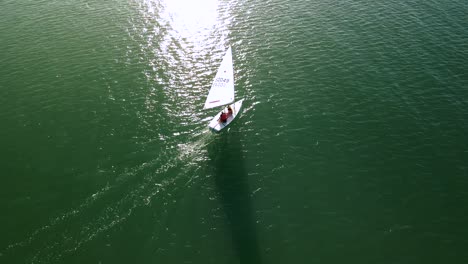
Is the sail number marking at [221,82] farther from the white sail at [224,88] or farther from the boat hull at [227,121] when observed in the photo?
the boat hull at [227,121]

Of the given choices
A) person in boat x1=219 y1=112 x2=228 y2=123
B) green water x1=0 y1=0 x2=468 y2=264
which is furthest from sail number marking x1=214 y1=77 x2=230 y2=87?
green water x1=0 y1=0 x2=468 y2=264

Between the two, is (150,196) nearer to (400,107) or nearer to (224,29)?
(400,107)

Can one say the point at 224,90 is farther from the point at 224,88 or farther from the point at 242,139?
the point at 242,139

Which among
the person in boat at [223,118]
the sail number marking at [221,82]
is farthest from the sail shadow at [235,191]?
the sail number marking at [221,82]

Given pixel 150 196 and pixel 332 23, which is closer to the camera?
pixel 150 196

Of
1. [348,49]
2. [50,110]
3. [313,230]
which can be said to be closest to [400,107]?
[348,49]

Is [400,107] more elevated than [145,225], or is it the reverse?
[145,225]

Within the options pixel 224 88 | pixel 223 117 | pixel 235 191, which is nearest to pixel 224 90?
pixel 224 88

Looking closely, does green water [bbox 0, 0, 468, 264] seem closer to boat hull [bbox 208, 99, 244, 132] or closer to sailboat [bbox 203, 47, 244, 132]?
boat hull [bbox 208, 99, 244, 132]
